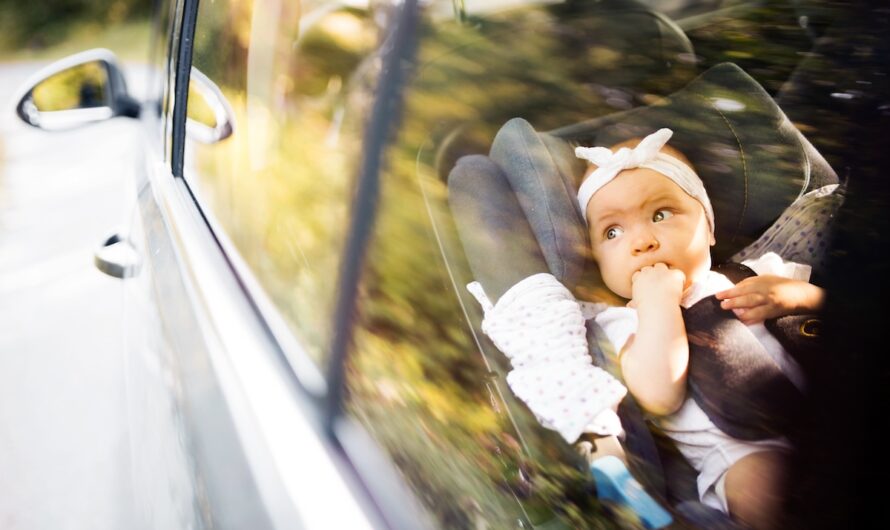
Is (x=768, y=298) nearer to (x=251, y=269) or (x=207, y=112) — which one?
(x=251, y=269)

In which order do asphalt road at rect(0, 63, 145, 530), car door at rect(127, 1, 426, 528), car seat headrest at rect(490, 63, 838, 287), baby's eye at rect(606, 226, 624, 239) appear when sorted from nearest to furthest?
car seat headrest at rect(490, 63, 838, 287), baby's eye at rect(606, 226, 624, 239), car door at rect(127, 1, 426, 528), asphalt road at rect(0, 63, 145, 530)

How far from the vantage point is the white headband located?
97cm

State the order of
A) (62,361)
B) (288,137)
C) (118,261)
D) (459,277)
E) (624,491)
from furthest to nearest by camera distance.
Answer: (62,361), (118,261), (288,137), (459,277), (624,491)

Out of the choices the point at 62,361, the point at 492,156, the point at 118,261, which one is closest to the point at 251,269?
the point at 492,156

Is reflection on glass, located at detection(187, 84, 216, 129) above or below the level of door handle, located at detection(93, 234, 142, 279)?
above

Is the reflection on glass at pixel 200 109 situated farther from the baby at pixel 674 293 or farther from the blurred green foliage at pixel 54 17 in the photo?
the blurred green foliage at pixel 54 17

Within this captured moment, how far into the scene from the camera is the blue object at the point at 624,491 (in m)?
0.93

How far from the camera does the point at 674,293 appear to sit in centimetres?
94

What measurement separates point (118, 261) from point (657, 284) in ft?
6.21

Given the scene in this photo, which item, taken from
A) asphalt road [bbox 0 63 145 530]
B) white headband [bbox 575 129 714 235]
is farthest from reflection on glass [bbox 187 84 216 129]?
white headband [bbox 575 129 714 235]

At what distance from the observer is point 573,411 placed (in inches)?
39.5

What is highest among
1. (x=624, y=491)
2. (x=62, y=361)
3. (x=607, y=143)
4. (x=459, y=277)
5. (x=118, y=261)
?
(x=607, y=143)

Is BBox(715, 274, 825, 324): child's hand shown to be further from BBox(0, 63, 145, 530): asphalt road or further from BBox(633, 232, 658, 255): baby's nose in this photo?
BBox(0, 63, 145, 530): asphalt road

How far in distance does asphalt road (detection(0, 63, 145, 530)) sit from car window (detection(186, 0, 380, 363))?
1.11 metres
